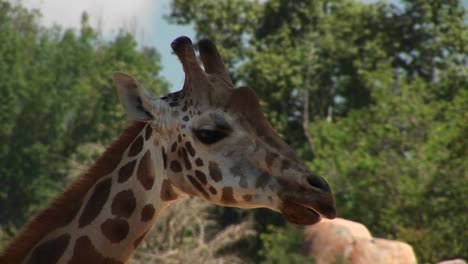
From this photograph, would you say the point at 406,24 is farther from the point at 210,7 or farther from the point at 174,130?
the point at 174,130

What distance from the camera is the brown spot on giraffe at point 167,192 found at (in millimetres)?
7691

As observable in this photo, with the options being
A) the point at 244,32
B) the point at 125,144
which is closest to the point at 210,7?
→ the point at 244,32

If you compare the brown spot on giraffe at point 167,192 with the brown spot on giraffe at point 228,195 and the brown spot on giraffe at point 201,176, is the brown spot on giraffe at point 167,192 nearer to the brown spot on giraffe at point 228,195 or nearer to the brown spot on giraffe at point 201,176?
the brown spot on giraffe at point 201,176

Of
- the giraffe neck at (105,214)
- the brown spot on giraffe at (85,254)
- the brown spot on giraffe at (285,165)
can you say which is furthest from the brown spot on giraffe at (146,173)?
the brown spot on giraffe at (285,165)

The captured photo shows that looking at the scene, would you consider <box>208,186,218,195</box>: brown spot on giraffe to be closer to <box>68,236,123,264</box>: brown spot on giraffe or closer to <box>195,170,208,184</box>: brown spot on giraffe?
<box>195,170,208,184</box>: brown spot on giraffe

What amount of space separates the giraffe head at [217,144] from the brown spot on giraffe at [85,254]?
547 millimetres

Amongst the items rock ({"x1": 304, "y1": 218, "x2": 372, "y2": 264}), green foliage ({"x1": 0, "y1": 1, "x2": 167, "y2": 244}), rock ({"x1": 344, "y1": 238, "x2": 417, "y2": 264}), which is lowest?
rock ({"x1": 344, "y1": 238, "x2": 417, "y2": 264})

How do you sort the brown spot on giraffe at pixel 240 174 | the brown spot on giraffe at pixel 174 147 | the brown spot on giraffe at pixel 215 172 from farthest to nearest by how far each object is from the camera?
1. the brown spot on giraffe at pixel 174 147
2. the brown spot on giraffe at pixel 215 172
3. the brown spot on giraffe at pixel 240 174

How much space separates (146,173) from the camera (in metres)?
7.77

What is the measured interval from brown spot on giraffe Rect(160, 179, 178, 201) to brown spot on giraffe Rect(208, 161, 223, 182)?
272mm

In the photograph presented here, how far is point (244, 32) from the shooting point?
66.9 m

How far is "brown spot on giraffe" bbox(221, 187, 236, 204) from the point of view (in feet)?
24.8

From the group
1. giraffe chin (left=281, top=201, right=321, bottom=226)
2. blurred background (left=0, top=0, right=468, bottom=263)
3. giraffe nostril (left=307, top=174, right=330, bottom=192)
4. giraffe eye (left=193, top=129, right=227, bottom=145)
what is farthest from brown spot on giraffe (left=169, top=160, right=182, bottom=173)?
blurred background (left=0, top=0, right=468, bottom=263)

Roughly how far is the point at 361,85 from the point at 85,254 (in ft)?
199
